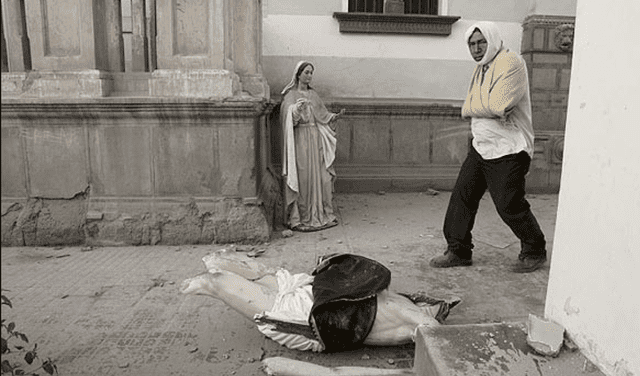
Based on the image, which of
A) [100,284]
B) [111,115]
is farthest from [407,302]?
[111,115]

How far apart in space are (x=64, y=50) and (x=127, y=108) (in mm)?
836

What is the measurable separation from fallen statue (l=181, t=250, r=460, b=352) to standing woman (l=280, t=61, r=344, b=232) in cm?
238

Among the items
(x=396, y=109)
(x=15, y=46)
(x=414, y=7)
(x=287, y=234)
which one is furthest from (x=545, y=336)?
(x=414, y=7)

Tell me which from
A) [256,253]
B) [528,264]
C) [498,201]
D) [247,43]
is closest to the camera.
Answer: [498,201]

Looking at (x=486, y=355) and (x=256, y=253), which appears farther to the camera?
(x=256, y=253)

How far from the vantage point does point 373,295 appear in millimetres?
2547

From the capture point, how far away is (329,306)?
248cm

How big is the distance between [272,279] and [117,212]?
2.27 metres

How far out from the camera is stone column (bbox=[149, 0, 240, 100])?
14.5ft

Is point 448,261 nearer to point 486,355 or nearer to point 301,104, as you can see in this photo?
point 486,355

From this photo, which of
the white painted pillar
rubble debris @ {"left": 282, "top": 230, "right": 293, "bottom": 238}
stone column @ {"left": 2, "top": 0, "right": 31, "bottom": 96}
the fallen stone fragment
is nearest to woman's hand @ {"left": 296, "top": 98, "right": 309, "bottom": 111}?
rubble debris @ {"left": 282, "top": 230, "right": 293, "bottom": 238}

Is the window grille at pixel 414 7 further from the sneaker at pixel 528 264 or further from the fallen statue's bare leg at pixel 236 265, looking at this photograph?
the fallen statue's bare leg at pixel 236 265

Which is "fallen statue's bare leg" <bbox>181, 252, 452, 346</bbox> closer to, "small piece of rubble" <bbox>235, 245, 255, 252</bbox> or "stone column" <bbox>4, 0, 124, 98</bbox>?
"small piece of rubble" <bbox>235, 245, 255, 252</bbox>

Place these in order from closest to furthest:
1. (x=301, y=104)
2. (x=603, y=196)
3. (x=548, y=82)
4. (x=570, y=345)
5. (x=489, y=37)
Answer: (x=603, y=196) → (x=570, y=345) → (x=489, y=37) → (x=301, y=104) → (x=548, y=82)
